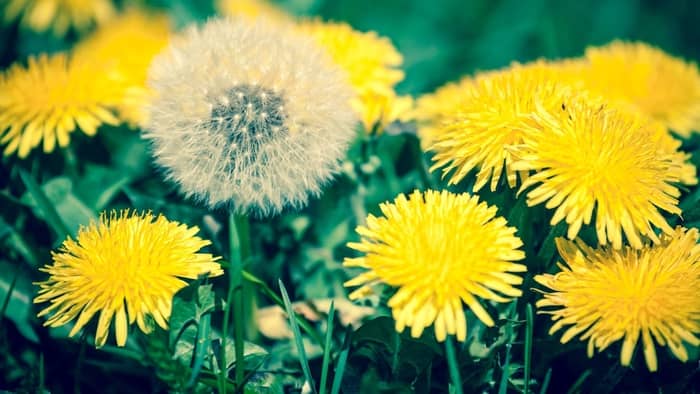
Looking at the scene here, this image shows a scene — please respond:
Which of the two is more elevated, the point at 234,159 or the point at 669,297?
the point at 234,159

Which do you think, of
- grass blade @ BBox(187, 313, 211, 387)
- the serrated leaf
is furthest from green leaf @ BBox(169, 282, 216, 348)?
the serrated leaf

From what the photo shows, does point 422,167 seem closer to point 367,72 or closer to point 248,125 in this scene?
point 367,72

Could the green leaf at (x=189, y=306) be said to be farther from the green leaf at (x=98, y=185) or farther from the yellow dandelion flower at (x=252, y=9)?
the yellow dandelion flower at (x=252, y=9)

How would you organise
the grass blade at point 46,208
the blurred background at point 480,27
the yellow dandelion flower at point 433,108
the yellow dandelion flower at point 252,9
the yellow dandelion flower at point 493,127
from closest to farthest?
the yellow dandelion flower at point 493,127, the grass blade at point 46,208, the yellow dandelion flower at point 433,108, the yellow dandelion flower at point 252,9, the blurred background at point 480,27

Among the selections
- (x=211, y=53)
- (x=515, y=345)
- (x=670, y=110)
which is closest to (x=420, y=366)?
(x=515, y=345)

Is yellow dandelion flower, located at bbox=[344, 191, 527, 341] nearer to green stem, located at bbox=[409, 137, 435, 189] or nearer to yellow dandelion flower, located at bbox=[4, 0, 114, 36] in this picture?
green stem, located at bbox=[409, 137, 435, 189]

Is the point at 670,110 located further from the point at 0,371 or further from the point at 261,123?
the point at 0,371

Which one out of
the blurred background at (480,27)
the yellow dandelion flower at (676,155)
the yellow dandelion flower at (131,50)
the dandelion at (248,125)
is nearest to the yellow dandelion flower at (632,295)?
the yellow dandelion flower at (676,155)

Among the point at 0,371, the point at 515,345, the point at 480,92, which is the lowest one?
the point at 0,371
